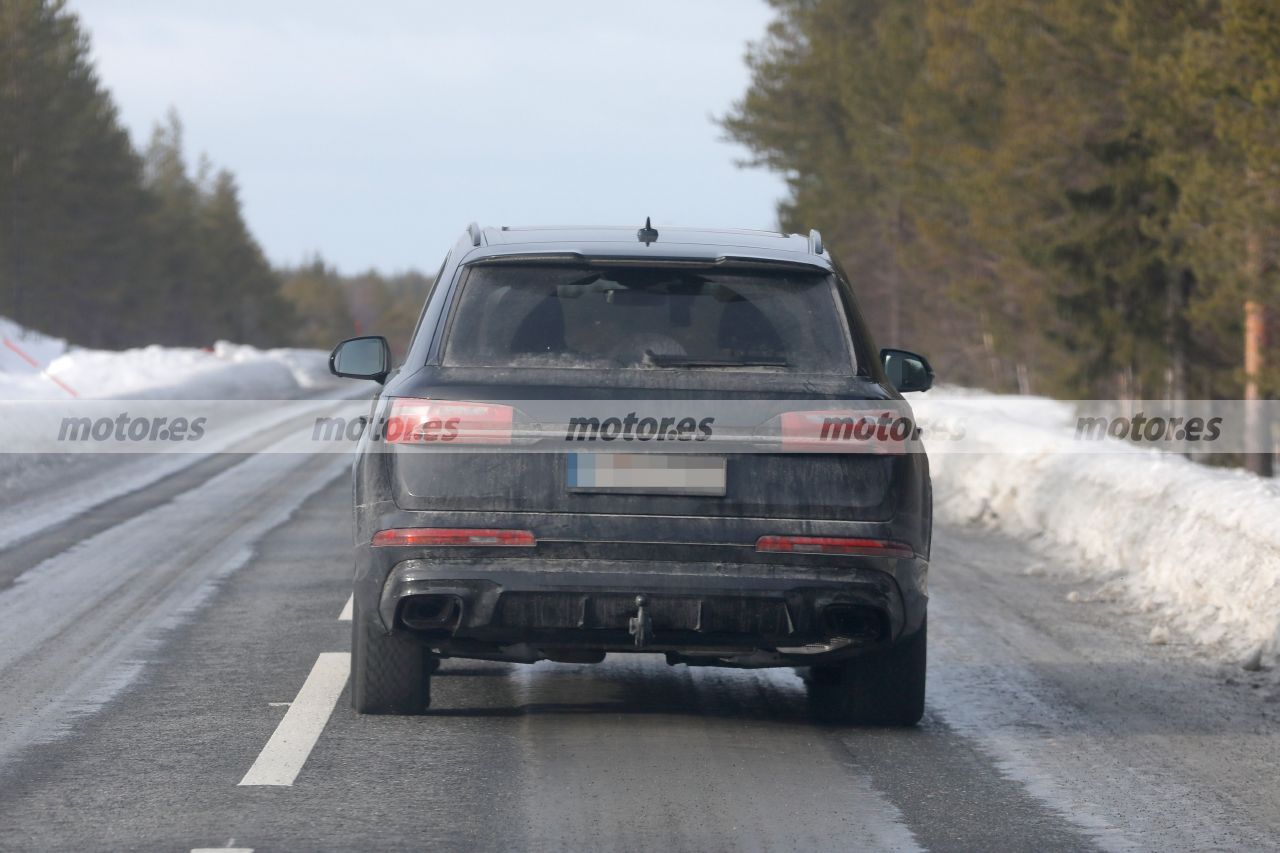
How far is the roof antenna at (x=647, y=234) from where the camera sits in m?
6.20

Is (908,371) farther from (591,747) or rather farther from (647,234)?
(591,747)

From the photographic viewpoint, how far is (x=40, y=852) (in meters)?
4.38

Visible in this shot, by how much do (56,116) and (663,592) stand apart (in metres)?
60.6

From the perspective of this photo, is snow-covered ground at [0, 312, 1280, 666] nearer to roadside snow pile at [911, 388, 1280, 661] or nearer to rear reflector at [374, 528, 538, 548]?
roadside snow pile at [911, 388, 1280, 661]

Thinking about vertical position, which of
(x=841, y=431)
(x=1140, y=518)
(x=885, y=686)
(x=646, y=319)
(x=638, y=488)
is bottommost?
(x=885, y=686)

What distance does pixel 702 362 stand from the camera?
5.69 m

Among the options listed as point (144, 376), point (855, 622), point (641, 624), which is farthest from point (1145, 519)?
point (144, 376)

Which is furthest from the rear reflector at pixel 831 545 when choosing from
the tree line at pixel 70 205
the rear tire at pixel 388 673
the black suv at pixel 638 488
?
the tree line at pixel 70 205

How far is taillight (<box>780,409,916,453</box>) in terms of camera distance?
548 cm

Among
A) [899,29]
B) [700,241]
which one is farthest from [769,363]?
[899,29]

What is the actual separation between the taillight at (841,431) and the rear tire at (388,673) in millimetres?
1645

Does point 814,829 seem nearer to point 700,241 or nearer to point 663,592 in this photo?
point 663,592

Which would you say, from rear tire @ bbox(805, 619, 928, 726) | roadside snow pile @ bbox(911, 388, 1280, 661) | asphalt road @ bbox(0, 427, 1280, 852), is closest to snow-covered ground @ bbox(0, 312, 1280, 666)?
roadside snow pile @ bbox(911, 388, 1280, 661)

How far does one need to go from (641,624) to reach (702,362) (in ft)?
3.07
